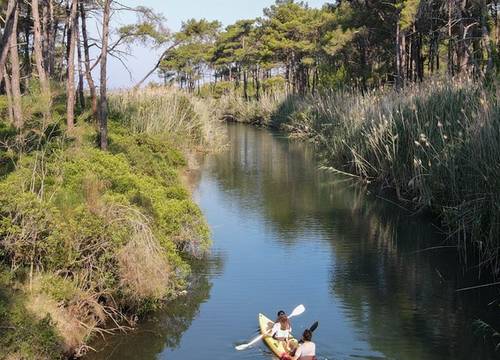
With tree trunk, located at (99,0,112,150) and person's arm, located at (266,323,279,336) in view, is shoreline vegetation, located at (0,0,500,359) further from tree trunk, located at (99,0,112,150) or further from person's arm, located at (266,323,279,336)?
person's arm, located at (266,323,279,336)

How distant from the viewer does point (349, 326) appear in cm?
975

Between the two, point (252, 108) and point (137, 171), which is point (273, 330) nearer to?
point (137, 171)

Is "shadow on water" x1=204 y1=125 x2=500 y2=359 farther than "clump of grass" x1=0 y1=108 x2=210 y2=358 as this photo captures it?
Yes

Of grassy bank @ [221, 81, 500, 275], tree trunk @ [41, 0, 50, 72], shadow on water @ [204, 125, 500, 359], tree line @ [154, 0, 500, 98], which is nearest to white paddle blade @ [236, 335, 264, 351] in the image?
shadow on water @ [204, 125, 500, 359]

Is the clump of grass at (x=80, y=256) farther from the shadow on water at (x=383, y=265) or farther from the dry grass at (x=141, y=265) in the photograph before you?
the shadow on water at (x=383, y=265)

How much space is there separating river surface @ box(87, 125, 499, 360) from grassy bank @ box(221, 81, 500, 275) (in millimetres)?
729

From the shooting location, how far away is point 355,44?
41469 millimetres

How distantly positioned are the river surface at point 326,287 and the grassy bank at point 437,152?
729 mm

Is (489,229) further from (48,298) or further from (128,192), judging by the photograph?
(48,298)

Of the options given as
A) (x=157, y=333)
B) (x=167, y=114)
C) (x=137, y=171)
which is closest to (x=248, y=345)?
(x=157, y=333)

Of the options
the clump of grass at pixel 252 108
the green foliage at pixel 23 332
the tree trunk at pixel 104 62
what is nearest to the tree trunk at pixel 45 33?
the tree trunk at pixel 104 62

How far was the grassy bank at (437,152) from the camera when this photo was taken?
1149 centimetres

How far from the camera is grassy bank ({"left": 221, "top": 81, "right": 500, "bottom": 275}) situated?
11.5 meters

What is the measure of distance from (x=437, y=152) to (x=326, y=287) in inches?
207
